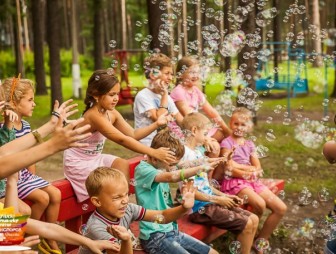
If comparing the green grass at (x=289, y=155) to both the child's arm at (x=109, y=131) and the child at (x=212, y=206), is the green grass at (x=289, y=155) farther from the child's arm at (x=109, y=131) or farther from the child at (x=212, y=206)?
the child's arm at (x=109, y=131)

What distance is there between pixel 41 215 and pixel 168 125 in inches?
61.3

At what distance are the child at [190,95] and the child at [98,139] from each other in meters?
1.26

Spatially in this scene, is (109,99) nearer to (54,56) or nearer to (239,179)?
(239,179)

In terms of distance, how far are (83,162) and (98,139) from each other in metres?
0.20

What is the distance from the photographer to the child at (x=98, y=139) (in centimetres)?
425

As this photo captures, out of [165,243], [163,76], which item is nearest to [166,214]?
[165,243]

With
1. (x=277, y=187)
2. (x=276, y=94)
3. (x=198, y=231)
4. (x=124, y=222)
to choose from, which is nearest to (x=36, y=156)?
(x=124, y=222)

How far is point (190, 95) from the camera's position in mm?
5918

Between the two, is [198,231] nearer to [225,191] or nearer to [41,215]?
[225,191]

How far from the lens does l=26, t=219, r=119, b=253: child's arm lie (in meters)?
3.12

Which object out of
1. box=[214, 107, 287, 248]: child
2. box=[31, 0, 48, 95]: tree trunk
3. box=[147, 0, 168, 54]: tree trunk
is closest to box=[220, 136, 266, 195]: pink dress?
box=[214, 107, 287, 248]: child

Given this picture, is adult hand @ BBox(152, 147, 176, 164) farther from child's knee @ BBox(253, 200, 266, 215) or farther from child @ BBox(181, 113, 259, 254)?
child's knee @ BBox(253, 200, 266, 215)

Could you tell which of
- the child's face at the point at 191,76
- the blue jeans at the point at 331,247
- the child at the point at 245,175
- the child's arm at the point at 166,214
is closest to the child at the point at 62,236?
the child's arm at the point at 166,214

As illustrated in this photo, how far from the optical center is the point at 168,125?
5.16 metres
